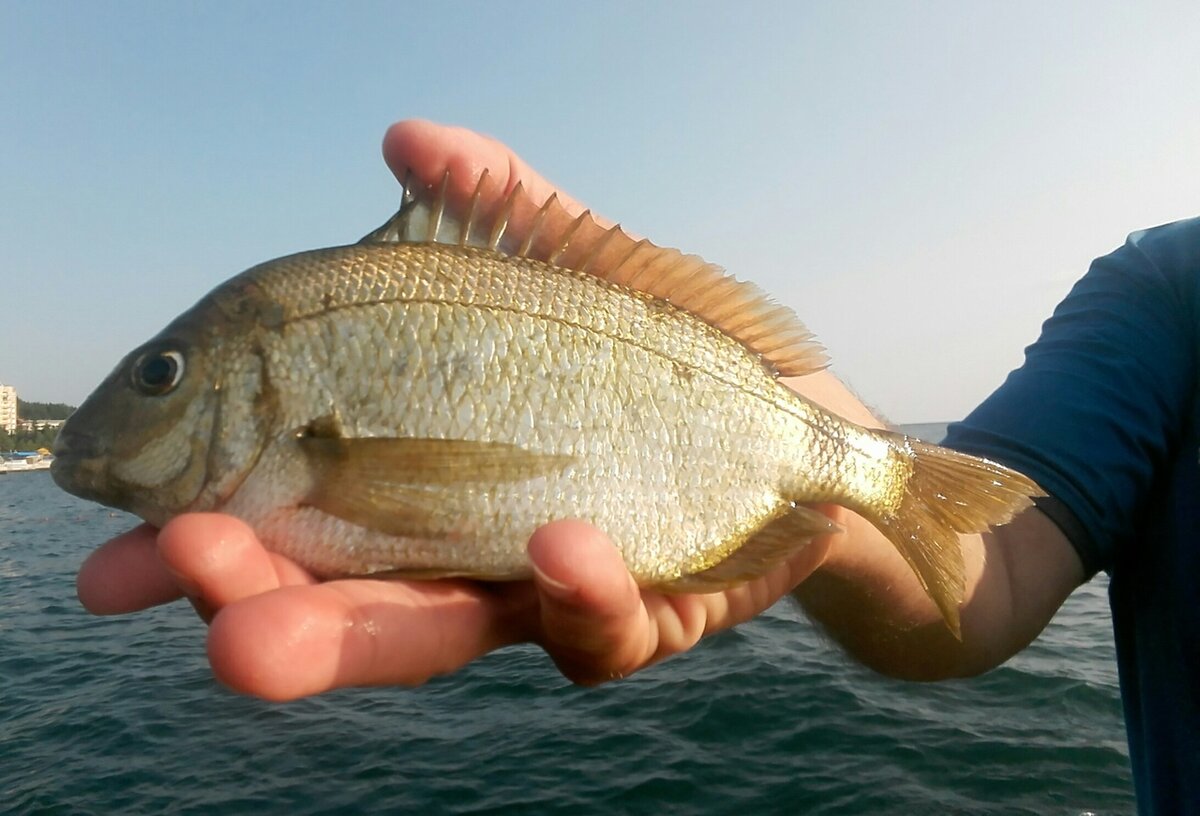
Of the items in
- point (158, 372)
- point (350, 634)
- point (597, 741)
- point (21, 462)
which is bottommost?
point (597, 741)

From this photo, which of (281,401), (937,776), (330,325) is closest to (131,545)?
(281,401)

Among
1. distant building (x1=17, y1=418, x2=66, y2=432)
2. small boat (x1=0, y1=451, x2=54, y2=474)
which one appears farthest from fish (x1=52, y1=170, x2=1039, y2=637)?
distant building (x1=17, y1=418, x2=66, y2=432)

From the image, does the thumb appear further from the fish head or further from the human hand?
the fish head

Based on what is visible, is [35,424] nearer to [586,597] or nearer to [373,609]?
[373,609]

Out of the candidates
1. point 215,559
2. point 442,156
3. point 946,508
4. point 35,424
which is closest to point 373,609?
point 215,559

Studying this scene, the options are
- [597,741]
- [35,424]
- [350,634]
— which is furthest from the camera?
[35,424]

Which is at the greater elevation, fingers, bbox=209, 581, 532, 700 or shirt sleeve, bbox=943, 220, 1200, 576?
shirt sleeve, bbox=943, 220, 1200, 576
